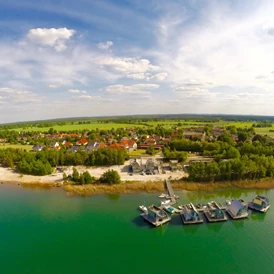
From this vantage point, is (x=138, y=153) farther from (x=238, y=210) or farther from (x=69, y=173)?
(x=238, y=210)

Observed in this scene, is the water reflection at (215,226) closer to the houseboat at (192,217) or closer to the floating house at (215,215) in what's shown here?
the floating house at (215,215)

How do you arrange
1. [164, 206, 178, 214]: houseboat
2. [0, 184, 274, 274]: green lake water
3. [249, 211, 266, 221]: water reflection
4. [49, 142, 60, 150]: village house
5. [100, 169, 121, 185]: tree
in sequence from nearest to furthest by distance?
[0, 184, 274, 274]: green lake water, [249, 211, 266, 221]: water reflection, [164, 206, 178, 214]: houseboat, [100, 169, 121, 185]: tree, [49, 142, 60, 150]: village house

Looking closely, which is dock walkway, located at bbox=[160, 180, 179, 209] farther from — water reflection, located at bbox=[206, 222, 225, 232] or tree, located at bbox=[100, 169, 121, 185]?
tree, located at bbox=[100, 169, 121, 185]

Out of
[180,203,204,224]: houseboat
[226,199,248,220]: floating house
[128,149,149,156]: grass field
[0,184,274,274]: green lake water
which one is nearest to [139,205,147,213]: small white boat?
[0,184,274,274]: green lake water

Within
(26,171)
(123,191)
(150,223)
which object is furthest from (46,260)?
(26,171)

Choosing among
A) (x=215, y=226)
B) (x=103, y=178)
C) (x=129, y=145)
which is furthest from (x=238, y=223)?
(x=129, y=145)

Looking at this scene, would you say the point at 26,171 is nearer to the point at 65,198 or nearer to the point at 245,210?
the point at 65,198
